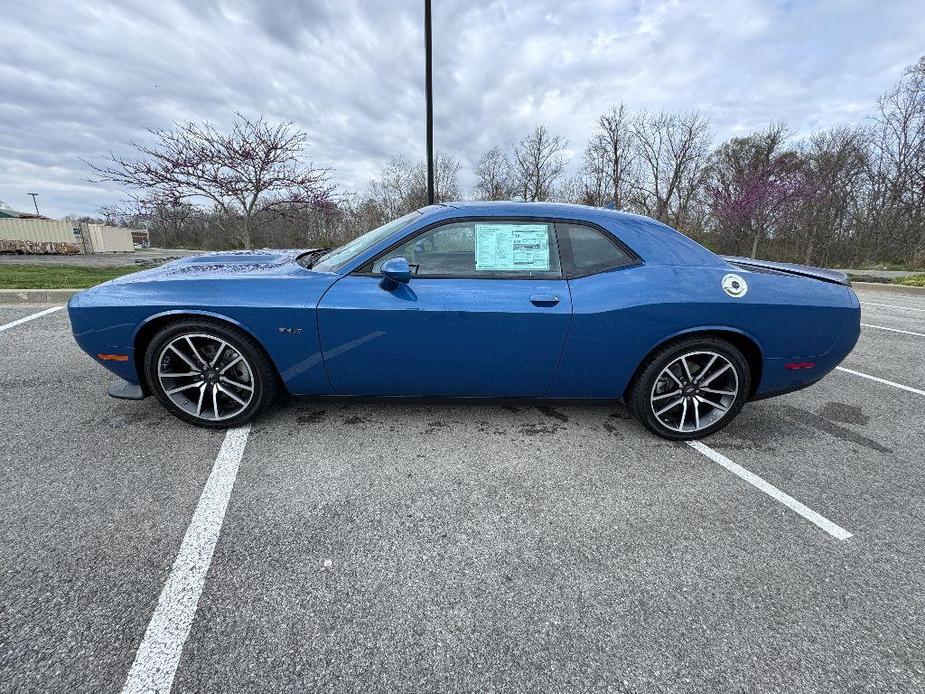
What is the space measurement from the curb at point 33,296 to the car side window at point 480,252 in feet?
22.8

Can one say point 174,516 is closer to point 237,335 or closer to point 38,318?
point 237,335

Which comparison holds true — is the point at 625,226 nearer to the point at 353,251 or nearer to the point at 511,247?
the point at 511,247

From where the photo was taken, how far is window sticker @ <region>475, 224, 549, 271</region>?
101 inches

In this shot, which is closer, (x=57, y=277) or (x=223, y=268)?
(x=223, y=268)

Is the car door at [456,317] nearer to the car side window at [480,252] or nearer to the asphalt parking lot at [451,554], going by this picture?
the car side window at [480,252]

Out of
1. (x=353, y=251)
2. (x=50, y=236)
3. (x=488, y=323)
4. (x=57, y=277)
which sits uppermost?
(x=50, y=236)

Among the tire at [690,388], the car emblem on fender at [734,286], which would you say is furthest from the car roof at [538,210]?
the tire at [690,388]

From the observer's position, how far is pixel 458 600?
1546 millimetres

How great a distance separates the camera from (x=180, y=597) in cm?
150

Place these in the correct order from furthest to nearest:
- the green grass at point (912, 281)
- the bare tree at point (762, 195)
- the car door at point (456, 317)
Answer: the bare tree at point (762, 195), the green grass at point (912, 281), the car door at point (456, 317)

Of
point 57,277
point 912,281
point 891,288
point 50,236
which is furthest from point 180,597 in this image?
point 50,236

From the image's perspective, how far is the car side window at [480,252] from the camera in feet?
8.34

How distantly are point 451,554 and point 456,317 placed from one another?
4.15 ft

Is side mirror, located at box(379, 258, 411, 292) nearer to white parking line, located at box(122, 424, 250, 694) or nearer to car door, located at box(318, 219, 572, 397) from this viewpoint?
car door, located at box(318, 219, 572, 397)
